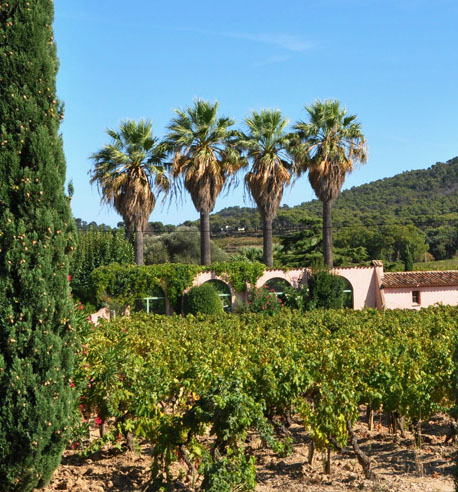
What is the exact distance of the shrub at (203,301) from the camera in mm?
24172

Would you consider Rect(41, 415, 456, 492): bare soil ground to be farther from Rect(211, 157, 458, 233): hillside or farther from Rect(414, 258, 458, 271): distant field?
Rect(211, 157, 458, 233): hillside

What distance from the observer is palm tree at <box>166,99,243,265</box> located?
1095 inches

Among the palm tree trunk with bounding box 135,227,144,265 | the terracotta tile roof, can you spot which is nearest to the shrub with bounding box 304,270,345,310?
the terracotta tile roof

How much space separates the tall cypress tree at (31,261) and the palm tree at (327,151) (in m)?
23.9

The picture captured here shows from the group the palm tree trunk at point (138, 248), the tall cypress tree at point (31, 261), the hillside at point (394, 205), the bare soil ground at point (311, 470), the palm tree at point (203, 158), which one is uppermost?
the hillside at point (394, 205)

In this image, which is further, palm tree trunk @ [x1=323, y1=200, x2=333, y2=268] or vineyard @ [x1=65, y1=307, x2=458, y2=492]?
palm tree trunk @ [x1=323, y1=200, x2=333, y2=268]

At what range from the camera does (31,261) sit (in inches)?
240

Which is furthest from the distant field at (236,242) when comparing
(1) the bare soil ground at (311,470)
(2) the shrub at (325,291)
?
(1) the bare soil ground at (311,470)

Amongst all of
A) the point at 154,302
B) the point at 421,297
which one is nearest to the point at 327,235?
the point at 421,297

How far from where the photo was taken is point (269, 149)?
29094 millimetres

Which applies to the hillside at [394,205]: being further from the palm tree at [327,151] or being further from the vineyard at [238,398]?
the vineyard at [238,398]

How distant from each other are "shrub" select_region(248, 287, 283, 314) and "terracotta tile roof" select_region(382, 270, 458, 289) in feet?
19.9

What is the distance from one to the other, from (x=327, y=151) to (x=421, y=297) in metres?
8.23

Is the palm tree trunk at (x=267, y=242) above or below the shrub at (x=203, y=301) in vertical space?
above
